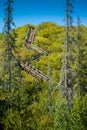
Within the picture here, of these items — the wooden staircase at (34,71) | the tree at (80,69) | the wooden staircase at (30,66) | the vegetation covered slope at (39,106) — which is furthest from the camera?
the wooden staircase at (30,66)

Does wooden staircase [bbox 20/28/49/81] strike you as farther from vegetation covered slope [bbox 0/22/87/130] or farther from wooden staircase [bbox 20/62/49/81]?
vegetation covered slope [bbox 0/22/87/130]

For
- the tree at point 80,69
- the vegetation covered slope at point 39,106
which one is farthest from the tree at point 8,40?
the tree at point 80,69

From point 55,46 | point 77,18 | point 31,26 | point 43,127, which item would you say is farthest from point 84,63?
point 31,26

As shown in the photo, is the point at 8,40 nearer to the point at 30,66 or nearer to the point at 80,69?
the point at 80,69

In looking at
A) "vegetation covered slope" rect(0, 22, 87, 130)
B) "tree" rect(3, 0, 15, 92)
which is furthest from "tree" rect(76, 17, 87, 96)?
"tree" rect(3, 0, 15, 92)

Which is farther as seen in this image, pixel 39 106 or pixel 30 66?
pixel 30 66

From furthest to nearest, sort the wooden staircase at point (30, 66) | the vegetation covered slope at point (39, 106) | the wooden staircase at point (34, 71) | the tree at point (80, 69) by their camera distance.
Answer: the wooden staircase at point (30, 66)
the wooden staircase at point (34, 71)
the tree at point (80, 69)
the vegetation covered slope at point (39, 106)

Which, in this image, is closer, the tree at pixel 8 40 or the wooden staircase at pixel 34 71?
the tree at pixel 8 40

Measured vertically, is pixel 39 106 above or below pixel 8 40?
below

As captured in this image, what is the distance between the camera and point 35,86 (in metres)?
51.2

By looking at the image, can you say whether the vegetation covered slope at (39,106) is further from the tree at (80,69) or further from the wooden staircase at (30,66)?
the wooden staircase at (30,66)

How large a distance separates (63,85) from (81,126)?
223 inches

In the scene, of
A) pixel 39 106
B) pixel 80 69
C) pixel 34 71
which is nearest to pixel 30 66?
pixel 34 71

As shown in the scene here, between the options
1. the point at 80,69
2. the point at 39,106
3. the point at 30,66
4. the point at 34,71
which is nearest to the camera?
the point at 39,106
